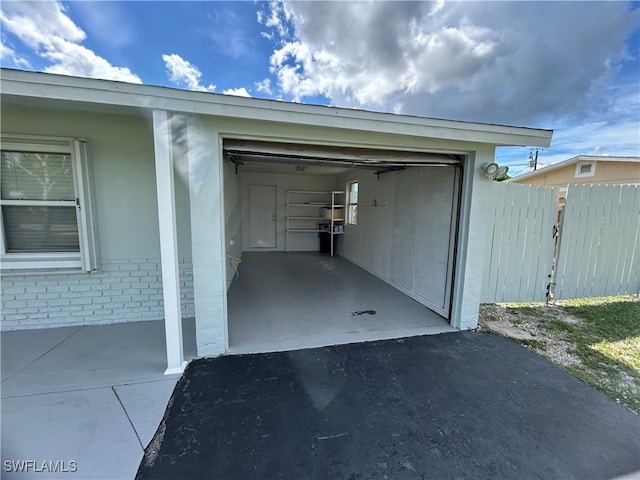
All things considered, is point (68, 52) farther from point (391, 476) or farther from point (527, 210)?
point (527, 210)

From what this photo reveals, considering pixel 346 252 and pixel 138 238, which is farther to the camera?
pixel 346 252

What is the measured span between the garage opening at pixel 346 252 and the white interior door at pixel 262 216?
0.03 meters

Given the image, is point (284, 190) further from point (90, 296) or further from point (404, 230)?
point (90, 296)

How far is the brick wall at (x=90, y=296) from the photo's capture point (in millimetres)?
3064

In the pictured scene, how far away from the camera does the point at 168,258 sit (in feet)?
7.53

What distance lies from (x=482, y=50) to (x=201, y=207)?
7.91 metres

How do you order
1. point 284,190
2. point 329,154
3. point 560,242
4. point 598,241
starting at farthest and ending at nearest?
point 284,190 → point 598,241 → point 560,242 → point 329,154

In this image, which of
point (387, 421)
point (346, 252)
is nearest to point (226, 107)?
point (387, 421)

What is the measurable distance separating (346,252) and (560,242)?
4860 mm

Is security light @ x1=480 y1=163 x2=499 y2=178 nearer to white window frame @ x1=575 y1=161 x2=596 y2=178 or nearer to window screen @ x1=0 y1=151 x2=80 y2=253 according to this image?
window screen @ x1=0 y1=151 x2=80 y2=253

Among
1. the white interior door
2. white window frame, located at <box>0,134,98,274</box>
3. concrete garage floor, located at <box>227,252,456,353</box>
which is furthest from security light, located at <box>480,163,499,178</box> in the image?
the white interior door

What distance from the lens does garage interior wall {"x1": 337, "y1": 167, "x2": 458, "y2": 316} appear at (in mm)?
3744

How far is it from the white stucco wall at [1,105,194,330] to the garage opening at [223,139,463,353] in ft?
3.55

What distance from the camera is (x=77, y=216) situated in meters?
3.04
